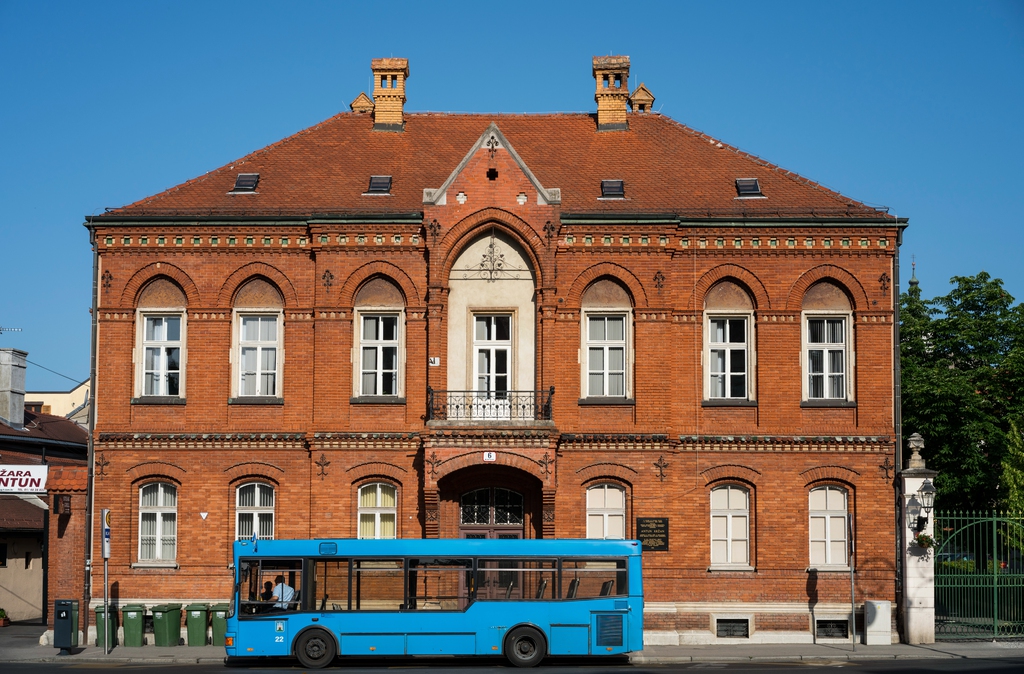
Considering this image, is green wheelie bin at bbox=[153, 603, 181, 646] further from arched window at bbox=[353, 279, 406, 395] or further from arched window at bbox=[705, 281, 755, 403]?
arched window at bbox=[705, 281, 755, 403]

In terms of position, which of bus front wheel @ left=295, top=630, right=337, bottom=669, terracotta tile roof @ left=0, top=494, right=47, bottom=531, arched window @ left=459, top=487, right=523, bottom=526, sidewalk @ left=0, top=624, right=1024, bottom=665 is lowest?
sidewalk @ left=0, top=624, right=1024, bottom=665

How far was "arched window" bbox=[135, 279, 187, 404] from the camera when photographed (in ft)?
97.5

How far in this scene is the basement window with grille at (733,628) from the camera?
93.1ft

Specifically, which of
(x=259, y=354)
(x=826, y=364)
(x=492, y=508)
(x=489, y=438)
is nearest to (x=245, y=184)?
(x=259, y=354)

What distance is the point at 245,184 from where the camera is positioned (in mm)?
30812

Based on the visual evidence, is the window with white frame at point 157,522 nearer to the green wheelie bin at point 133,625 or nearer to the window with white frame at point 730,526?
the green wheelie bin at point 133,625

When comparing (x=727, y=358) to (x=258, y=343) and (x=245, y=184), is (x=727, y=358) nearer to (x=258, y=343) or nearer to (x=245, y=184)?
(x=258, y=343)

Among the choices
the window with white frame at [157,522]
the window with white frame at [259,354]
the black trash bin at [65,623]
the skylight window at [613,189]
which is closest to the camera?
the black trash bin at [65,623]

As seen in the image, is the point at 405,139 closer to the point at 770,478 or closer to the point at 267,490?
the point at 267,490

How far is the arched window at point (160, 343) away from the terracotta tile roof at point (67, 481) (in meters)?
2.37

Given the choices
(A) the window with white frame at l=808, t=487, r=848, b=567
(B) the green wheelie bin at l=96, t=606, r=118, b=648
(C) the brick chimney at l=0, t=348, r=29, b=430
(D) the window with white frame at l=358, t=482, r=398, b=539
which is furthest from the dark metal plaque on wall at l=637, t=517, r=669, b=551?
(C) the brick chimney at l=0, t=348, r=29, b=430

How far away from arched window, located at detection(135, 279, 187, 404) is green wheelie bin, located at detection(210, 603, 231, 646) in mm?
5439

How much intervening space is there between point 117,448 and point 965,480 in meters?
25.6

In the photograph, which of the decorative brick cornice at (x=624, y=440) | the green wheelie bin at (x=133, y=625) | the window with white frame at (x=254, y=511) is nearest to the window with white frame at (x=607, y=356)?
the decorative brick cornice at (x=624, y=440)
